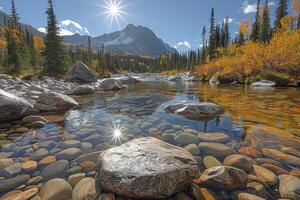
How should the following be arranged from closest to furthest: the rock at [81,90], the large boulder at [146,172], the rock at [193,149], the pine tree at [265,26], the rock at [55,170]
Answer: the large boulder at [146,172]
the rock at [55,170]
the rock at [193,149]
the rock at [81,90]
the pine tree at [265,26]

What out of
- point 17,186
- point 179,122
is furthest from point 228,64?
point 17,186

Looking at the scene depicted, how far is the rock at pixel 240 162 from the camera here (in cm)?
282

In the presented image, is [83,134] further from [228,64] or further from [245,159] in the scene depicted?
[228,64]

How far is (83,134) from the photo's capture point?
174 inches

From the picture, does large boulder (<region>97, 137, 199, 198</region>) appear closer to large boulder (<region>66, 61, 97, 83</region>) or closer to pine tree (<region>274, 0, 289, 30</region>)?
large boulder (<region>66, 61, 97, 83</region>)

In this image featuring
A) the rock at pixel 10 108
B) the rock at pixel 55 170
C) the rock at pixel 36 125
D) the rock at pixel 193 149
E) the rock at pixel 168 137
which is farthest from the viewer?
the rock at pixel 10 108

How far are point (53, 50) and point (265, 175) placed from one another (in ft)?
97.4

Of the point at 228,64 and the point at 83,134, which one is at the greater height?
the point at 228,64

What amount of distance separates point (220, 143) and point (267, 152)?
32.4 inches

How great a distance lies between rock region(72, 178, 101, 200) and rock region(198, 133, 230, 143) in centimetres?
244

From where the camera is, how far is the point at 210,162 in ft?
9.77

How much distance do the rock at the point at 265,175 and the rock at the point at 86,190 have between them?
88.4 inches

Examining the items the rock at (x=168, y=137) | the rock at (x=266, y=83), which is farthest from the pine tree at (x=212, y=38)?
the rock at (x=168, y=137)

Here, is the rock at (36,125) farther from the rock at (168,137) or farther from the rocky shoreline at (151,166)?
the rock at (168,137)
